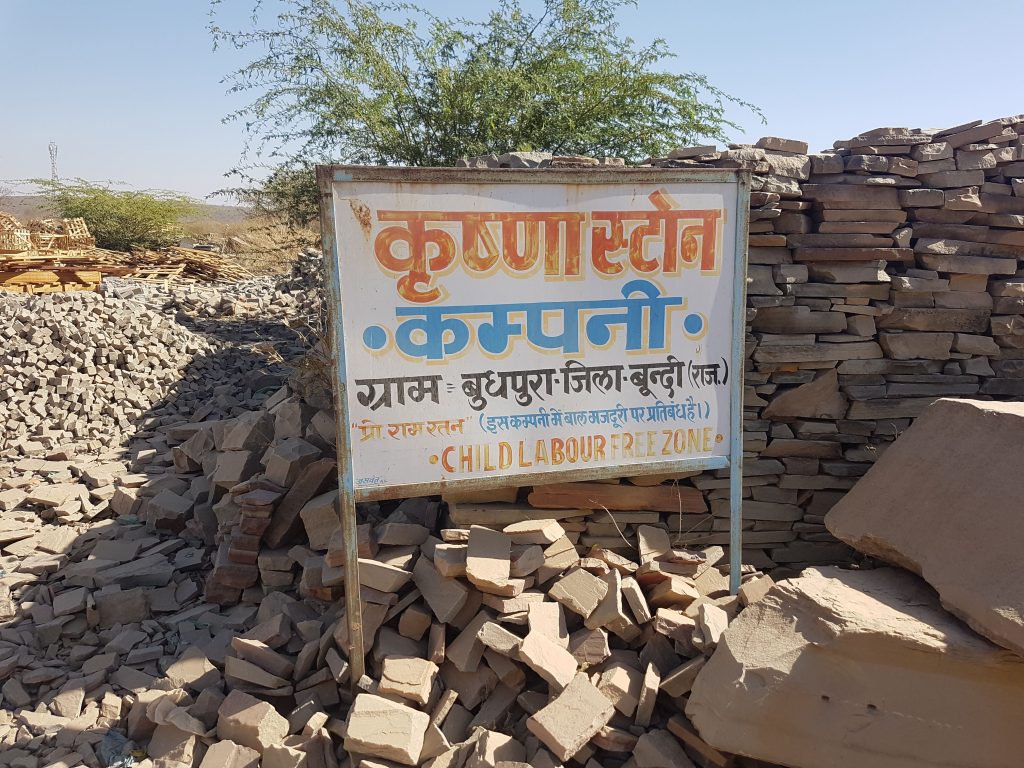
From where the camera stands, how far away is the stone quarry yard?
8.66 ft

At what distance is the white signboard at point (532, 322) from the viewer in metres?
3.10

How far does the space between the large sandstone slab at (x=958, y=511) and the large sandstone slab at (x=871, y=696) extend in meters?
0.16

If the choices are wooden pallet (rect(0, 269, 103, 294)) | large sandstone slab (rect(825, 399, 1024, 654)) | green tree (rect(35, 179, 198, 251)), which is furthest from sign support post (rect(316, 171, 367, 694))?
green tree (rect(35, 179, 198, 251))

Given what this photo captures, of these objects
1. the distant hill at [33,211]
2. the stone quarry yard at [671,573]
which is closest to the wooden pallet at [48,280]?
the stone quarry yard at [671,573]

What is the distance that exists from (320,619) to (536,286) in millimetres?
2009

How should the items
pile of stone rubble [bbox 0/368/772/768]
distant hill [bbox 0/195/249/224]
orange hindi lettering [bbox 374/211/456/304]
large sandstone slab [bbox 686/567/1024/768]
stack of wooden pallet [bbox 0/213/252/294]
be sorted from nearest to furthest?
large sandstone slab [bbox 686/567/1024/768]
pile of stone rubble [bbox 0/368/772/768]
orange hindi lettering [bbox 374/211/456/304]
stack of wooden pallet [bbox 0/213/252/294]
distant hill [bbox 0/195/249/224]

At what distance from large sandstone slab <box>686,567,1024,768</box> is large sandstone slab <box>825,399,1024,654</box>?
0.16 m

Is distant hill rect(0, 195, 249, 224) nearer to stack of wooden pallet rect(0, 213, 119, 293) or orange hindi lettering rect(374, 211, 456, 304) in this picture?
stack of wooden pallet rect(0, 213, 119, 293)

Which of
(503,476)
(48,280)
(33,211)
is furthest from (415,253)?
(33,211)

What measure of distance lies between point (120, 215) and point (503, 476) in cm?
2453

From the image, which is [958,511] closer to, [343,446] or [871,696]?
[871,696]

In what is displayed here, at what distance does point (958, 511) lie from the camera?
2883 millimetres

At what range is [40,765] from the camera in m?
3.16

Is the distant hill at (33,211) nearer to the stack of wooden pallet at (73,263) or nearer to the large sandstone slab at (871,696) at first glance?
the stack of wooden pallet at (73,263)
